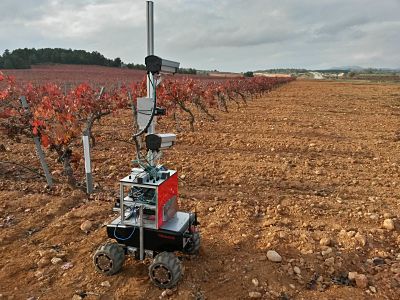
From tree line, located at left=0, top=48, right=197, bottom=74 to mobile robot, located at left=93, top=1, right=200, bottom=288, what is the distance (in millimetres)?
48818

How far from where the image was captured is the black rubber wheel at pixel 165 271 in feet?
10.6

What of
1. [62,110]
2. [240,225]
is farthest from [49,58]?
[240,225]

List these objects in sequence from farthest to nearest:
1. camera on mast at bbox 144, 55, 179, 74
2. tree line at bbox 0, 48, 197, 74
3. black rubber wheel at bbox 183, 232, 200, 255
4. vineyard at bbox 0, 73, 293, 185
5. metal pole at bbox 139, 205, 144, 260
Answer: tree line at bbox 0, 48, 197, 74, vineyard at bbox 0, 73, 293, 185, black rubber wheel at bbox 183, 232, 200, 255, metal pole at bbox 139, 205, 144, 260, camera on mast at bbox 144, 55, 179, 74

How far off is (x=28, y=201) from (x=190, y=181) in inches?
106

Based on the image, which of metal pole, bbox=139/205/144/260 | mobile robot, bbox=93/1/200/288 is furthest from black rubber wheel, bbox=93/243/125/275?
metal pole, bbox=139/205/144/260

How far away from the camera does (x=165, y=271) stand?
3.27 metres

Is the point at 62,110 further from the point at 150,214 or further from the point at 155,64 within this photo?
the point at 155,64

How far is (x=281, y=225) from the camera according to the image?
4.70 meters

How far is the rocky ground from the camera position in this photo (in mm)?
3420

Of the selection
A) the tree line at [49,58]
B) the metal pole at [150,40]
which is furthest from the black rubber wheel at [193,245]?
the tree line at [49,58]

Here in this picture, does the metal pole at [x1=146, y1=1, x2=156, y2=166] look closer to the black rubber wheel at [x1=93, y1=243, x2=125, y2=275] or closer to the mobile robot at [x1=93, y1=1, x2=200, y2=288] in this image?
the mobile robot at [x1=93, y1=1, x2=200, y2=288]

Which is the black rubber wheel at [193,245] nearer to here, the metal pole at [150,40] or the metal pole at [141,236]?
the metal pole at [141,236]

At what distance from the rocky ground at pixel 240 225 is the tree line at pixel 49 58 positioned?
43.4 meters

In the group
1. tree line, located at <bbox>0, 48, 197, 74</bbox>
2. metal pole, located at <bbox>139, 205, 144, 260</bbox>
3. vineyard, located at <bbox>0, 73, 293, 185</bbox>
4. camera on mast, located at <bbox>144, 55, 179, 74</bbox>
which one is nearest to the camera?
camera on mast, located at <bbox>144, 55, 179, 74</bbox>
